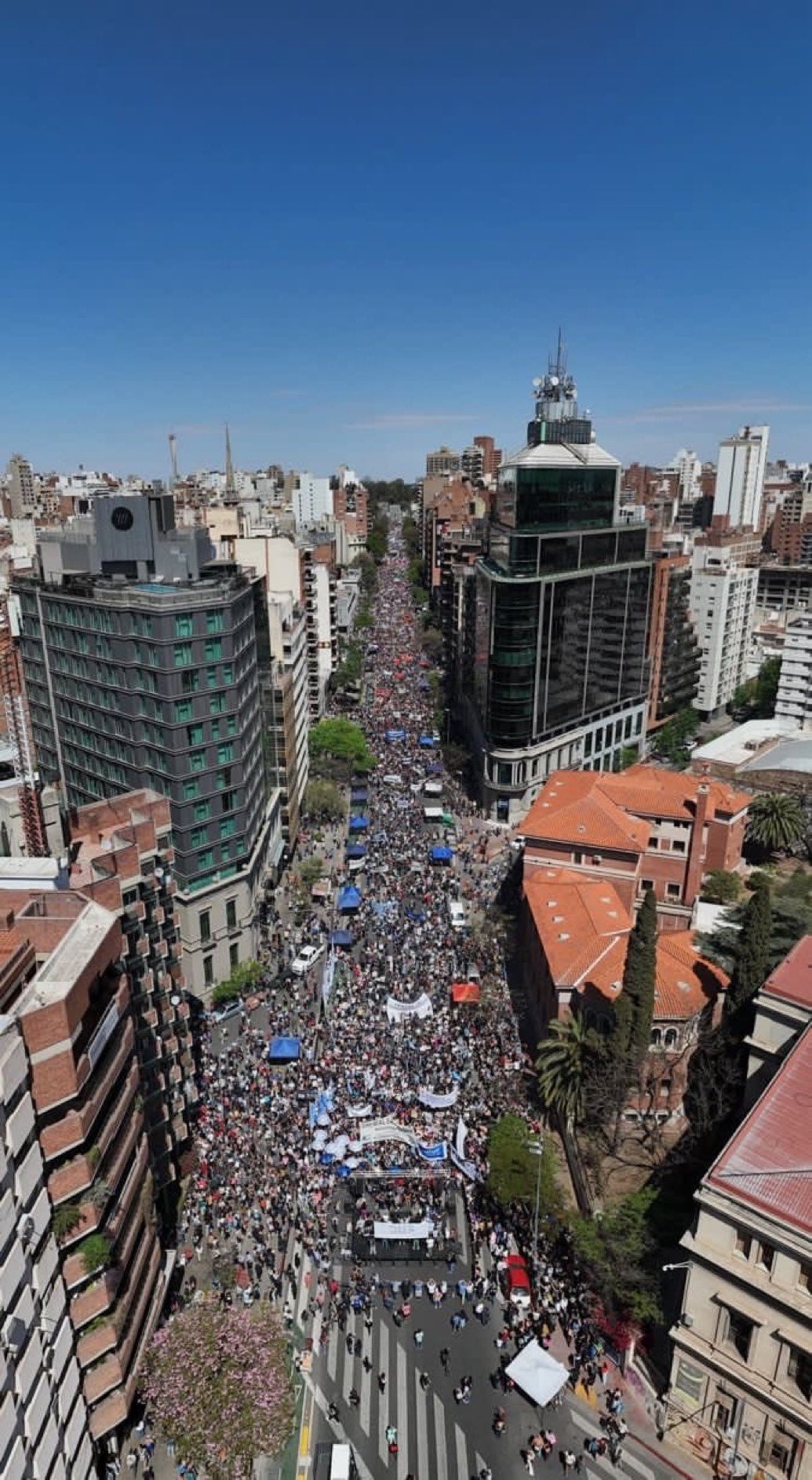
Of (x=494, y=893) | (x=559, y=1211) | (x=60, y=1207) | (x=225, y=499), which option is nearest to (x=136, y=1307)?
(x=60, y=1207)

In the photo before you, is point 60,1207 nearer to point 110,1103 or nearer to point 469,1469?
point 110,1103

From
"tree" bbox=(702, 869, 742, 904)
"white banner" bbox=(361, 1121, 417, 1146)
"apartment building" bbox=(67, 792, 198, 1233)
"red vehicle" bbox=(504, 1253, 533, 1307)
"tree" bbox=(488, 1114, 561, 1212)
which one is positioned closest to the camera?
"red vehicle" bbox=(504, 1253, 533, 1307)

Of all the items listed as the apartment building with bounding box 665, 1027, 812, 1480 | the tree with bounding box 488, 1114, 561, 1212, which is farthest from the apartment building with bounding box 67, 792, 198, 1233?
the apartment building with bounding box 665, 1027, 812, 1480


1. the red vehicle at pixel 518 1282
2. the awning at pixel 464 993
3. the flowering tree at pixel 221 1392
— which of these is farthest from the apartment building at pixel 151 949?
the awning at pixel 464 993

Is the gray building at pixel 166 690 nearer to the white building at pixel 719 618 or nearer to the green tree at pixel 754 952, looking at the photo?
the green tree at pixel 754 952

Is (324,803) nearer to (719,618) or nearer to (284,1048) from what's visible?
(284,1048)

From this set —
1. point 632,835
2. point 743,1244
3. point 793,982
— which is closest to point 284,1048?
point 632,835

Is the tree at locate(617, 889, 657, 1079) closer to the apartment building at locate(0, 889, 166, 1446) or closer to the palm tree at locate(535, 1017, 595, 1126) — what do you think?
the palm tree at locate(535, 1017, 595, 1126)
